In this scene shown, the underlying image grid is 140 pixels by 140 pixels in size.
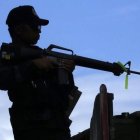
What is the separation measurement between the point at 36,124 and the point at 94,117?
1.00 m

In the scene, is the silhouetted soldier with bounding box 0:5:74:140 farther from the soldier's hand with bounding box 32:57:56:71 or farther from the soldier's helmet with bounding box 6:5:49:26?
the soldier's helmet with bounding box 6:5:49:26

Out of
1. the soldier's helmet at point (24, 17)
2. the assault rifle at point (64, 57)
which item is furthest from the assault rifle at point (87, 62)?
the soldier's helmet at point (24, 17)

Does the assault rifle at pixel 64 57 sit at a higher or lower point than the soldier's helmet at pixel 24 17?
lower

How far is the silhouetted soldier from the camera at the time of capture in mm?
5031

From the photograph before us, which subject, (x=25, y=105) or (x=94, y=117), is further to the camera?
(x=25, y=105)

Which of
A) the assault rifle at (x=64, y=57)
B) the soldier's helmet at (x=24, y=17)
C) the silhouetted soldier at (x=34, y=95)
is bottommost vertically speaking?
the silhouetted soldier at (x=34, y=95)

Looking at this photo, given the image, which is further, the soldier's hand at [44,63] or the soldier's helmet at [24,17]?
the soldier's helmet at [24,17]

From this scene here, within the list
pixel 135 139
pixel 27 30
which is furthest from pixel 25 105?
pixel 135 139

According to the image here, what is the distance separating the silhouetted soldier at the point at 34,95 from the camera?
5031 millimetres

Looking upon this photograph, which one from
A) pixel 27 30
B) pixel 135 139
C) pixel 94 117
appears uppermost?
pixel 135 139

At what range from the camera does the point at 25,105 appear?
509cm

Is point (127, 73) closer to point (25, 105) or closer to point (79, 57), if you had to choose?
point (79, 57)

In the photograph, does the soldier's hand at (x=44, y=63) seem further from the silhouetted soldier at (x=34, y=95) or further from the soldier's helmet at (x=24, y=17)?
the soldier's helmet at (x=24, y=17)

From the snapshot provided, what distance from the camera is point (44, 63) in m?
5.16
